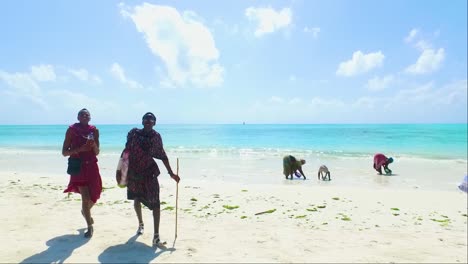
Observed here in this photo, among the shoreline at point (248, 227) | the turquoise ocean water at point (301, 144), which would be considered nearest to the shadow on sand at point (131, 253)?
the shoreline at point (248, 227)

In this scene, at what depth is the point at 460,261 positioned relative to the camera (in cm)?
523

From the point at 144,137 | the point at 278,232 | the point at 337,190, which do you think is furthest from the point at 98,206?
the point at 337,190

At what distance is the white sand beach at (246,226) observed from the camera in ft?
17.3

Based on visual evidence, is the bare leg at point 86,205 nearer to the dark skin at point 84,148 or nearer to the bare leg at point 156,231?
the dark skin at point 84,148

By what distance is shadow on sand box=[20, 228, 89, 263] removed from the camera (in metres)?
4.96

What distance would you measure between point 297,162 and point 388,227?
8.06 metres

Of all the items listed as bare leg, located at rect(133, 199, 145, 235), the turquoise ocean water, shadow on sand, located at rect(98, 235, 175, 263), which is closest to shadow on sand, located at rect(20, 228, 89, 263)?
shadow on sand, located at rect(98, 235, 175, 263)

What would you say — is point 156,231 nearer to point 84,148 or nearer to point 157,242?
point 157,242

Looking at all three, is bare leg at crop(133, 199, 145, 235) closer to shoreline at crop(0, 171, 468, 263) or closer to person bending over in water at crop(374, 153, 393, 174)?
shoreline at crop(0, 171, 468, 263)

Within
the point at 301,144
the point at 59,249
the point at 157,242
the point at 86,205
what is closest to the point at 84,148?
the point at 86,205

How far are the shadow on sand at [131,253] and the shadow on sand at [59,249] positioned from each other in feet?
1.65

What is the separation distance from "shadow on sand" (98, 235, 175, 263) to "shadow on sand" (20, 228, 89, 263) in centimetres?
50

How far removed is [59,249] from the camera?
5355mm

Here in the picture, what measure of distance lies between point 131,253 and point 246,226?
7.60 feet
